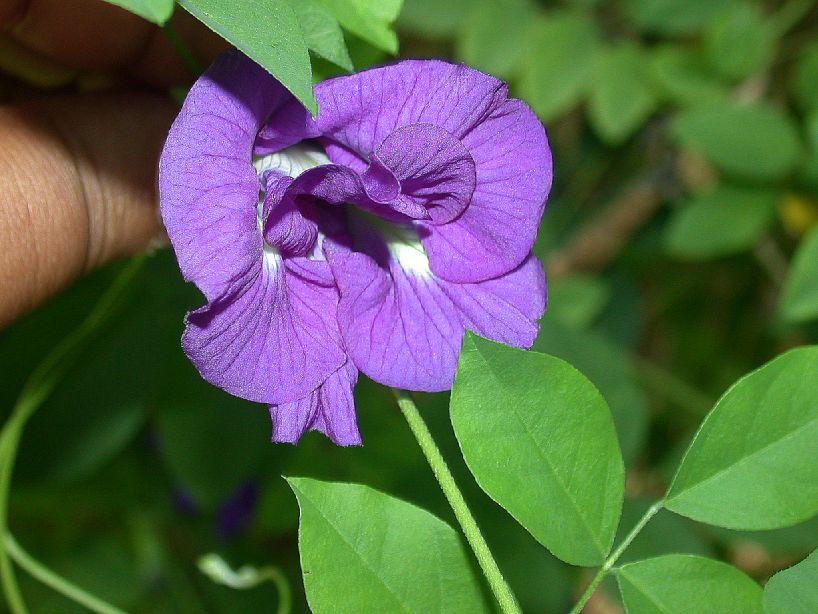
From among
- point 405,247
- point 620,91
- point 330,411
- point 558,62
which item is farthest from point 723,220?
point 330,411

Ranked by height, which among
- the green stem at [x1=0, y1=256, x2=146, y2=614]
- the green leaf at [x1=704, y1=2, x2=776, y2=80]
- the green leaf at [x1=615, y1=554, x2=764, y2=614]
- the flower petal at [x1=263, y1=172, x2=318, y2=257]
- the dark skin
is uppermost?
the green leaf at [x1=704, y1=2, x2=776, y2=80]

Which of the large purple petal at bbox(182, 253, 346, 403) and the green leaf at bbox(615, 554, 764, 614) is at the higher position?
the green leaf at bbox(615, 554, 764, 614)

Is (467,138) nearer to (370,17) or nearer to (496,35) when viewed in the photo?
(370,17)

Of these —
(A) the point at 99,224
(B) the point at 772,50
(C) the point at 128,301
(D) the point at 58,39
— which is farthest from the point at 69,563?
(B) the point at 772,50

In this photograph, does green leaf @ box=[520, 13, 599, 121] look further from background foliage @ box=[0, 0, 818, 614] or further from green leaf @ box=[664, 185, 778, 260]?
green leaf @ box=[664, 185, 778, 260]

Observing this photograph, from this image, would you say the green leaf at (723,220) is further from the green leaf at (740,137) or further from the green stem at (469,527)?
the green stem at (469,527)

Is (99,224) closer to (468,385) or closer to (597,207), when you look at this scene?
(468,385)

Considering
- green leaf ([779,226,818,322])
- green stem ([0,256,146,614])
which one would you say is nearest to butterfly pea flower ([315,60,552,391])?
green stem ([0,256,146,614])
